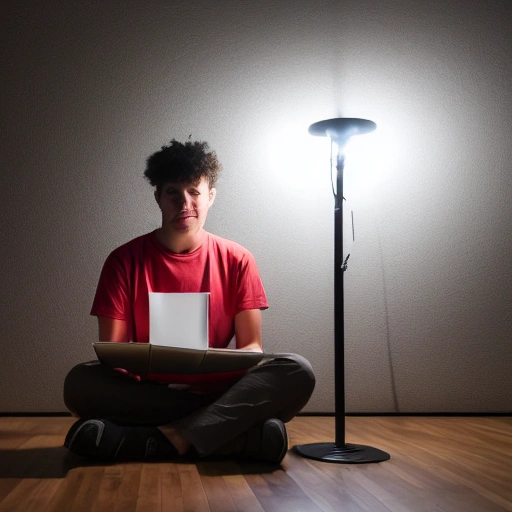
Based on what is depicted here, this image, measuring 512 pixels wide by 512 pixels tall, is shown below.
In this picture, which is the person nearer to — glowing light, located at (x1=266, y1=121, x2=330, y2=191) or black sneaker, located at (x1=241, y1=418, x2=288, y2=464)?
black sneaker, located at (x1=241, y1=418, x2=288, y2=464)

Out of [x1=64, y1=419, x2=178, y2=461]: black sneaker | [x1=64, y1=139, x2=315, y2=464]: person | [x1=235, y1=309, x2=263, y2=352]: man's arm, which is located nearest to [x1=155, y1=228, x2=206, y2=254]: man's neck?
[x1=64, y1=139, x2=315, y2=464]: person

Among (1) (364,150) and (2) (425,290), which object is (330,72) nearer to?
(1) (364,150)

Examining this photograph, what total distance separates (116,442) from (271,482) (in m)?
0.44

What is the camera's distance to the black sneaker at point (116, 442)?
1755 millimetres

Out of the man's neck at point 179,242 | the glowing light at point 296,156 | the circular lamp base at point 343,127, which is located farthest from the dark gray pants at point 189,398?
the glowing light at point 296,156

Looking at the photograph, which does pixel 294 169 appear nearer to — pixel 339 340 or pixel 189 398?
pixel 339 340

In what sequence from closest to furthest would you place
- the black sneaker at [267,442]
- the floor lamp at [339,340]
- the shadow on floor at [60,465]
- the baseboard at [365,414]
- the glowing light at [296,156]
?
the shadow on floor at [60,465] → the black sneaker at [267,442] → the floor lamp at [339,340] → the baseboard at [365,414] → the glowing light at [296,156]

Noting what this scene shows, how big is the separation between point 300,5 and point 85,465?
2.17 meters

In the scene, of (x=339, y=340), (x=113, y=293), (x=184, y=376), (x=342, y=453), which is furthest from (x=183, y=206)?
(x=342, y=453)

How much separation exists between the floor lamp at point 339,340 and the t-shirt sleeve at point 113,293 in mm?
626

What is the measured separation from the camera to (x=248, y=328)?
207 centimetres

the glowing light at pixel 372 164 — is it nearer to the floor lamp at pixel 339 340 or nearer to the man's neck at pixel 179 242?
the floor lamp at pixel 339 340

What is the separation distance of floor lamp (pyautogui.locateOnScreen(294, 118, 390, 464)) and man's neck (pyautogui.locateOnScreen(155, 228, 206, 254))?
0.44 metres

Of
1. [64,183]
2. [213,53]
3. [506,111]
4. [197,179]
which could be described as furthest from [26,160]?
[506,111]
